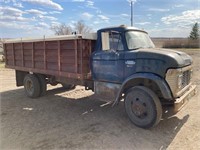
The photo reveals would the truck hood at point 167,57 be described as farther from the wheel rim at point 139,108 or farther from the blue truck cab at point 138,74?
the wheel rim at point 139,108

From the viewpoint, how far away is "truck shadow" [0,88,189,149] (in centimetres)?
446

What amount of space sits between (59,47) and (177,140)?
4.14 metres

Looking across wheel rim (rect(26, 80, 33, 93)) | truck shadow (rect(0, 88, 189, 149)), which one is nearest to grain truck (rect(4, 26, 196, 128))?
truck shadow (rect(0, 88, 189, 149))

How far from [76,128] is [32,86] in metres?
3.64

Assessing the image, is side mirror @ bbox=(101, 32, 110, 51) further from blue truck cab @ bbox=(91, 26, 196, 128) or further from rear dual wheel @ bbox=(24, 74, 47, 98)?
rear dual wheel @ bbox=(24, 74, 47, 98)

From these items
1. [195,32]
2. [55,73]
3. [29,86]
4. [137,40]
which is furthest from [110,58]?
[195,32]

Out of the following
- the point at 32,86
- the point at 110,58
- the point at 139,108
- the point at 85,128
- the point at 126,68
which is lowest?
the point at 85,128

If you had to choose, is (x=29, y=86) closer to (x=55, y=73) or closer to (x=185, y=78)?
(x=55, y=73)

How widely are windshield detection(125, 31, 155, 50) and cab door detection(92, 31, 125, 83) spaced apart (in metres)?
0.20

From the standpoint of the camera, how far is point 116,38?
568 centimetres

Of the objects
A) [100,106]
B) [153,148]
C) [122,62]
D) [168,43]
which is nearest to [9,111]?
[100,106]

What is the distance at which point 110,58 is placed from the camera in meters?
5.65

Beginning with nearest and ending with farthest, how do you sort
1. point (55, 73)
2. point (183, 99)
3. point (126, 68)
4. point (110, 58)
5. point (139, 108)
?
point (183, 99)
point (139, 108)
point (126, 68)
point (110, 58)
point (55, 73)

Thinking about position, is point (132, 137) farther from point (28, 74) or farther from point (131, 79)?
point (28, 74)
